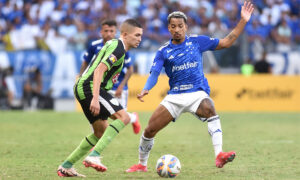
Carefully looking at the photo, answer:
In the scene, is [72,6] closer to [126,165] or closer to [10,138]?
[10,138]

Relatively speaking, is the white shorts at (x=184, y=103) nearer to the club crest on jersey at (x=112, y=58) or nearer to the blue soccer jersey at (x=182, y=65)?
the blue soccer jersey at (x=182, y=65)

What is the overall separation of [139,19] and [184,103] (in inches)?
640

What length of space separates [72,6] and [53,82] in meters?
3.43

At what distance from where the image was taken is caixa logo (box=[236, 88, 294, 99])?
23.0m

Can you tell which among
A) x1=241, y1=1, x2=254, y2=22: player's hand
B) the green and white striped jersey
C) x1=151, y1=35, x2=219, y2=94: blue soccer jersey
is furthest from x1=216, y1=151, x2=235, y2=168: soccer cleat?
x1=241, y1=1, x2=254, y2=22: player's hand

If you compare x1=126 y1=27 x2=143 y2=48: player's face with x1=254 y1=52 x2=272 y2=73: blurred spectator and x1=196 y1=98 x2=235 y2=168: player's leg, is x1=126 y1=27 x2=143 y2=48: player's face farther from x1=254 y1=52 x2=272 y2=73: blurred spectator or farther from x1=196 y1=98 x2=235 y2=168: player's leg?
x1=254 y1=52 x2=272 y2=73: blurred spectator

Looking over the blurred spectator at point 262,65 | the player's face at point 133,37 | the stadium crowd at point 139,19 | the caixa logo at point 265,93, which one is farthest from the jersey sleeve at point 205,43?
the blurred spectator at point 262,65

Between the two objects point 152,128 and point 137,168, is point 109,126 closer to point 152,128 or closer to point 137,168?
point 152,128

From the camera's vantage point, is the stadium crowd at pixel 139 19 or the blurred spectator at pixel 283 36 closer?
the stadium crowd at pixel 139 19

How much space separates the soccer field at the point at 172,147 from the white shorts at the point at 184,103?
2.77 ft

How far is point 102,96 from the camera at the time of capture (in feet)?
24.8

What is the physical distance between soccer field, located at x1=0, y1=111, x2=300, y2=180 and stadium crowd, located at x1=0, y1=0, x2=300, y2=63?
422cm

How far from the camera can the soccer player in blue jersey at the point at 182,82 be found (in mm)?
8156

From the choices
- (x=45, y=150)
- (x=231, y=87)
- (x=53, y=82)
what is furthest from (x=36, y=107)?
(x=45, y=150)
